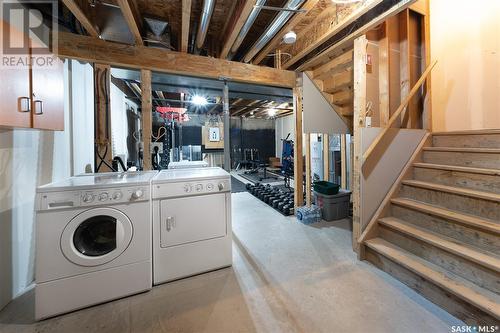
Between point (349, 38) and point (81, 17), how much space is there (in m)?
3.00

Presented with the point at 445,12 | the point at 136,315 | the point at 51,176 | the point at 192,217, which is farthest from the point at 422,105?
the point at 51,176

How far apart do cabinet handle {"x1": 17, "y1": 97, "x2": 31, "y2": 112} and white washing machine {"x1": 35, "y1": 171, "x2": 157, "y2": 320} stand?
0.58 meters

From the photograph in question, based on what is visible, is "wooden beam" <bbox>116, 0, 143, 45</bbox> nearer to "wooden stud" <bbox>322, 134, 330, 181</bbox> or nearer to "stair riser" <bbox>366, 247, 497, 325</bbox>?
"stair riser" <bbox>366, 247, 497, 325</bbox>

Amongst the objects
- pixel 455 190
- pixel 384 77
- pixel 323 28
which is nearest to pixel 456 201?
pixel 455 190

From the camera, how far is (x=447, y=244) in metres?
1.79

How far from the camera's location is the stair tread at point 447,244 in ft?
5.04

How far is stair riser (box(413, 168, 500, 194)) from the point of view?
1.95 meters

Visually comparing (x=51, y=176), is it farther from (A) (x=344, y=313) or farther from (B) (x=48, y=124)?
(A) (x=344, y=313)

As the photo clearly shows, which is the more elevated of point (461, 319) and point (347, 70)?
point (347, 70)

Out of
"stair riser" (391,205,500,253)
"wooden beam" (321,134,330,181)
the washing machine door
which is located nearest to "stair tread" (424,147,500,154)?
"stair riser" (391,205,500,253)

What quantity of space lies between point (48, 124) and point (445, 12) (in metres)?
5.47

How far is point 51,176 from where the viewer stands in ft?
7.03

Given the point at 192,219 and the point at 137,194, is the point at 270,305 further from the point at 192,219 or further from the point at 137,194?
the point at 137,194

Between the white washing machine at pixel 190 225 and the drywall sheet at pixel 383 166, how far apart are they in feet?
5.25
